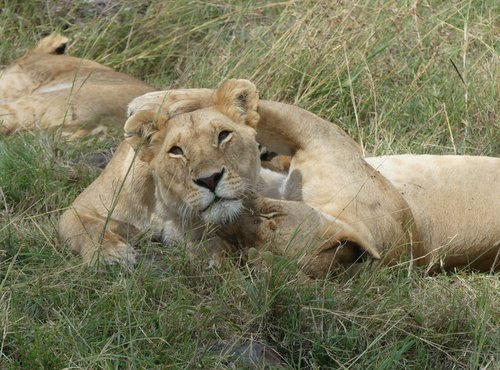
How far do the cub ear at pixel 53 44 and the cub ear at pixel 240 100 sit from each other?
2418mm

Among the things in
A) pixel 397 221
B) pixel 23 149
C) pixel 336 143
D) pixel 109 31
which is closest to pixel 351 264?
pixel 397 221

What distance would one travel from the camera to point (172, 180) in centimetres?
388

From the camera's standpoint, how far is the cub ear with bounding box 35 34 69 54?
6.41 m

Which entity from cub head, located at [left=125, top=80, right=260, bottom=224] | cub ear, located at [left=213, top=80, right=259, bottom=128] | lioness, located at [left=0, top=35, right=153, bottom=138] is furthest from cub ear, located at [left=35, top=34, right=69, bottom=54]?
cub ear, located at [left=213, top=80, right=259, bottom=128]

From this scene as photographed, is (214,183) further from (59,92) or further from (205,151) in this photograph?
(59,92)

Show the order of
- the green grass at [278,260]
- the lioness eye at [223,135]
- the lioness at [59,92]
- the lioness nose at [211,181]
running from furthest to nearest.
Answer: the lioness at [59,92] → the lioness eye at [223,135] → the lioness nose at [211,181] → the green grass at [278,260]

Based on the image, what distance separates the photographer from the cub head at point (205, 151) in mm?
3711

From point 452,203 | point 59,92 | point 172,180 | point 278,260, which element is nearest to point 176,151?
point 172,180

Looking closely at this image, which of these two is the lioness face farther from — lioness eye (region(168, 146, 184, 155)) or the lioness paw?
the lioness paw

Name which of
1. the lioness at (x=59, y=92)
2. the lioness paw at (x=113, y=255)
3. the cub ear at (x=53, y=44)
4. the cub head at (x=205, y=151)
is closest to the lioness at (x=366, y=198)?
the cub head at (x=205, y=151)

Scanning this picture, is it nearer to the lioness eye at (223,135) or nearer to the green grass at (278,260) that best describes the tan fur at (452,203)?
the green grass at (278,260)

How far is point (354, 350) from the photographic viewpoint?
351cm

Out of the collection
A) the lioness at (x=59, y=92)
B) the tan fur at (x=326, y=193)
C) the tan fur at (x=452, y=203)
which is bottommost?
the lioness at (x=59, y=92)

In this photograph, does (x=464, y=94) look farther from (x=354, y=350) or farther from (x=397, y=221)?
(x=354, y=350)
